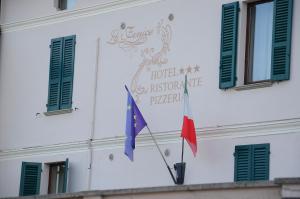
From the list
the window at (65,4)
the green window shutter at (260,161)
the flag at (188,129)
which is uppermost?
the window at (65,4)

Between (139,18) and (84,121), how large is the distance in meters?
2.87

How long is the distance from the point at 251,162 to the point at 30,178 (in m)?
6.89

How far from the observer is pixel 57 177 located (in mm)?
30031

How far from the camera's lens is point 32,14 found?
1237 inches

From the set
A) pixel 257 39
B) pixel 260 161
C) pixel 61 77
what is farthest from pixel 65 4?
pixel 260 161

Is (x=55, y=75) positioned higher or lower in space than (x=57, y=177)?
higher

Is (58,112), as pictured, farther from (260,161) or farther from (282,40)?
(282,40)

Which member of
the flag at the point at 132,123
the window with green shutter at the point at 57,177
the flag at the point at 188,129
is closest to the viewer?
the flag at the point at 188,129

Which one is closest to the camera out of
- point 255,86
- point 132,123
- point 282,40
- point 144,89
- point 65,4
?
point 282,40

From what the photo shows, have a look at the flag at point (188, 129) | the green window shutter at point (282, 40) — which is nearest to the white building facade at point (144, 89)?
the green window shutter at point (282, 40)

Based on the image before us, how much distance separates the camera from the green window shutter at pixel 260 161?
25.2 m

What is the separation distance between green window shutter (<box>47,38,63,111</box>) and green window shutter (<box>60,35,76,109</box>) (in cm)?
13

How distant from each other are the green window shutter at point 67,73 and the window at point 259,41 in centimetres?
535

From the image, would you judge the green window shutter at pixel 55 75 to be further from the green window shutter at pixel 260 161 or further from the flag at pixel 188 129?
the green window shutter at pixel 260 161
